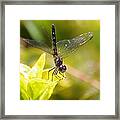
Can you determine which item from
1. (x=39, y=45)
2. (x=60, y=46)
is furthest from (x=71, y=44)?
(x=39, y=45)

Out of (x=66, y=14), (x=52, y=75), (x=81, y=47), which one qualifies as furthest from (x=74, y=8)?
(x=52, y=75)

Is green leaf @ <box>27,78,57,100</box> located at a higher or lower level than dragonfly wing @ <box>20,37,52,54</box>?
lower

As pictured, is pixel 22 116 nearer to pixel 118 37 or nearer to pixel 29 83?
pixel 29 83

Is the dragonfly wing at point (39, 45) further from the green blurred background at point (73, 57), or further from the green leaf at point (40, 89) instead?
the green leaf at point (40, 89)

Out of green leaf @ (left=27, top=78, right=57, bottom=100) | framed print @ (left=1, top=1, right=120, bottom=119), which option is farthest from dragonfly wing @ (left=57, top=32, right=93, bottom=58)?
green leaf @ (left=27, top=78, right=57, bottom=100)

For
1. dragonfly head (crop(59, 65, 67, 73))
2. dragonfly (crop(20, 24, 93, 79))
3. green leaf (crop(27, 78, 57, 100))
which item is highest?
dragonfly (crop(20, 24, 93, 79))

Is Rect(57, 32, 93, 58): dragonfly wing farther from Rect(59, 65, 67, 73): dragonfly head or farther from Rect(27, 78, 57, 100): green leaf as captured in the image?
Rect(27, 78, 57, 100): green leaf

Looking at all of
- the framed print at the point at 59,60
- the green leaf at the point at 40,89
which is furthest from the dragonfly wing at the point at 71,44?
the green leaf at the point at 40,89

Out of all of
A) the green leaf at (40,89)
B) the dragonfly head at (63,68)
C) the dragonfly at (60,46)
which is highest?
the dragonfly at (60,46)
